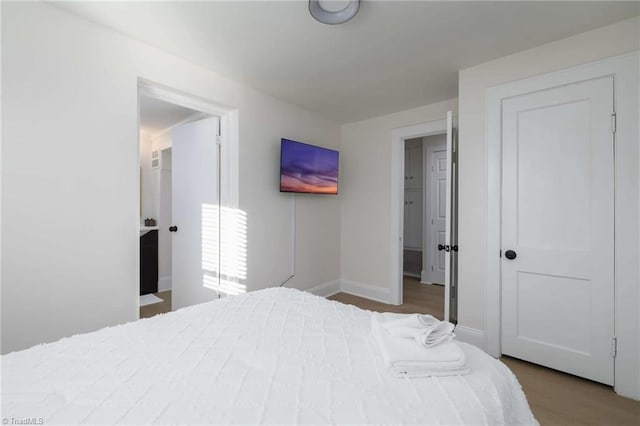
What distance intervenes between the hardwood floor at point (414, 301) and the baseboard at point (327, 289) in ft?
0.25

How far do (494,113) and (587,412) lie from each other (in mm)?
2168

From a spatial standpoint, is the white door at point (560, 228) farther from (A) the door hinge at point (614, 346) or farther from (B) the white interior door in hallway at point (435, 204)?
(B) the white interior door in hallway at point (435, 204)

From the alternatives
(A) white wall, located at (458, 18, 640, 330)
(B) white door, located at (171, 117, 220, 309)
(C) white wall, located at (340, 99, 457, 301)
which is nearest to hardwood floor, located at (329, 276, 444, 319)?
(C) white wall, located at (340, 99, 457, 301)

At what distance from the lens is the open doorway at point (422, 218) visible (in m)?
3.53

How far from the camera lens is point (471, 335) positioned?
254 cm

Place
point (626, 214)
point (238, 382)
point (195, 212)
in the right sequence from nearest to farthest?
point (238, 382)
point (626, 214)
point (195, 212)

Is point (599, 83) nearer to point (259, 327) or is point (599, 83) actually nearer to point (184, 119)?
point (259, 327)

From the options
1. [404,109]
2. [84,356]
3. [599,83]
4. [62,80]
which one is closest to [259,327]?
[84,356]

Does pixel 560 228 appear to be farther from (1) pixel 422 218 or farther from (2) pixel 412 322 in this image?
(1) pixel 422 218

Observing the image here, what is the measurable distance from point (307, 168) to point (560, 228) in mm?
2457

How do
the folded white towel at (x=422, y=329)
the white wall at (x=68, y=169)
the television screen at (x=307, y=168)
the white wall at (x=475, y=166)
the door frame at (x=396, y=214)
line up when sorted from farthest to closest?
the door frame at (x=396, y=214)
the television screen at (x=307, y=168)
the white wall at (x=475, y=166)
the white wall at (x=68, y=169)
the folded white towel at (x=422, y=329)

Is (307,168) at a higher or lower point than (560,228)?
higher

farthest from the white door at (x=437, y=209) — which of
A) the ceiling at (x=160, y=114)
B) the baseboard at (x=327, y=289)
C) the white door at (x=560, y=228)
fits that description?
the ceiling at (x=160, y=114)

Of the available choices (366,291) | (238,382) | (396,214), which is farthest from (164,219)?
(238,382)
